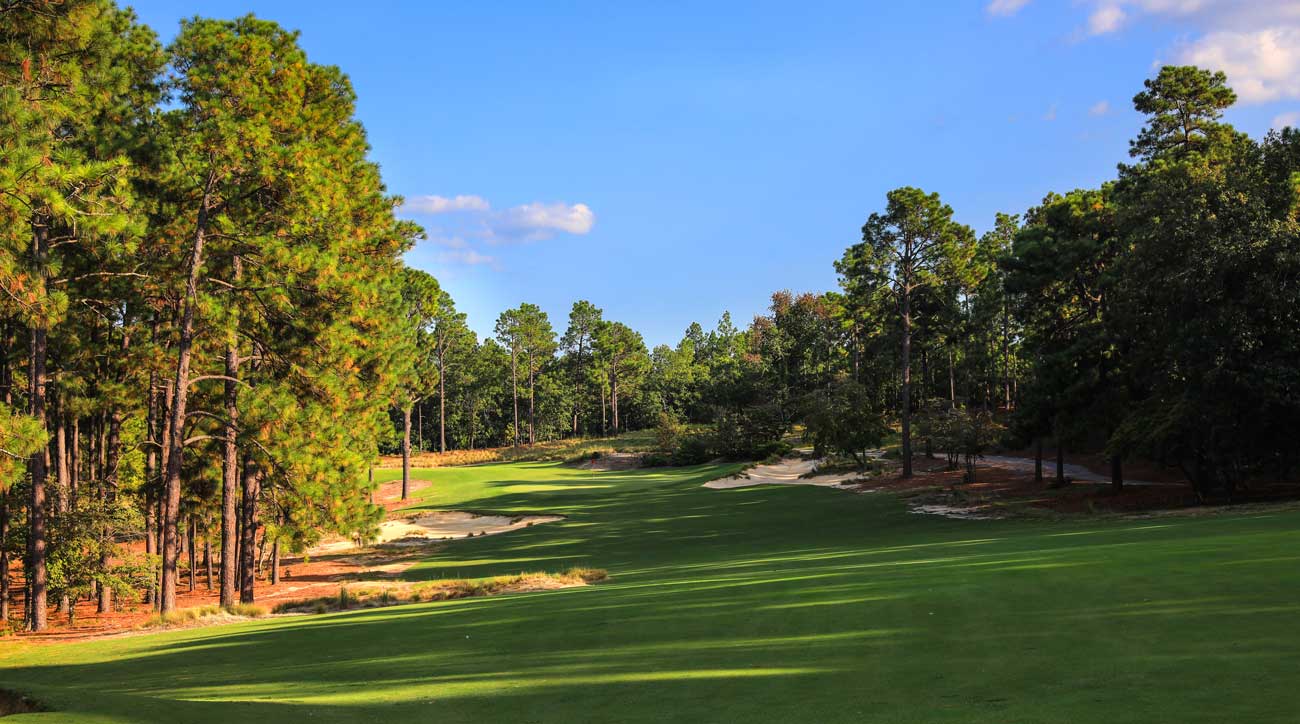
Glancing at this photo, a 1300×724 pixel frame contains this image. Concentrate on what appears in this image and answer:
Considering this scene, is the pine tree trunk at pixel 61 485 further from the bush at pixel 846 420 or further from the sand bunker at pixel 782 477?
the bush at pixel 846 420

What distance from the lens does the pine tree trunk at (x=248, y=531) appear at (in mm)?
23594

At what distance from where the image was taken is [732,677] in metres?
6.84

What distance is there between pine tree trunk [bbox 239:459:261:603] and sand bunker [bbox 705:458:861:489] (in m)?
28.2

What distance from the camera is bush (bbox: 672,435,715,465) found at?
229 ft

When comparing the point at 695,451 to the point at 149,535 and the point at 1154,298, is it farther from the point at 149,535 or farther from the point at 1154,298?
the point at 149,535

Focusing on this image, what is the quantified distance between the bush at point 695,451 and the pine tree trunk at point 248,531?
157 ft

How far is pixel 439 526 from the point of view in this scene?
4147 cm

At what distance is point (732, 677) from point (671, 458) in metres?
64.8

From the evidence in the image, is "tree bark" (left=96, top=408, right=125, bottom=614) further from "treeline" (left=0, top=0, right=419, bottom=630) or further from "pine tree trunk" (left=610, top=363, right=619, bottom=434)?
"pine tree trunk" (left=610, top=363, right=619, bottom=434)

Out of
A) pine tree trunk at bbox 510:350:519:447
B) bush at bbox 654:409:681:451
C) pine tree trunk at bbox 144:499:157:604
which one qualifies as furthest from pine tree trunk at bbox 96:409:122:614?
pine tree trunk at bbox 510:350:519:447

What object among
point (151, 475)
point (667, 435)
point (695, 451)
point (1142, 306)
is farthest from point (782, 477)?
point (151, 475)

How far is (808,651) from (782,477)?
144ft

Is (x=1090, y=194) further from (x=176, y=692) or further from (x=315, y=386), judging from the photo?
(x=176, y=692)

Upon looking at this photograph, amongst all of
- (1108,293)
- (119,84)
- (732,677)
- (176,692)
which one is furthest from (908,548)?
(119,84)
